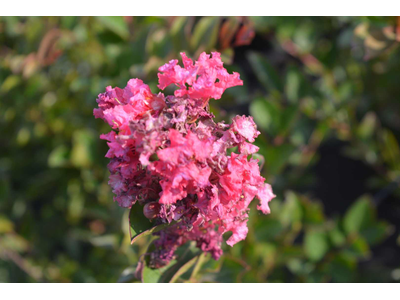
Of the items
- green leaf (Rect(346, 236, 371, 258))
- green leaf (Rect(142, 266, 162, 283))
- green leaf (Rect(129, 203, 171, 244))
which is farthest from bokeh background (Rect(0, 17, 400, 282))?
green leaf (Rect(129, 203, 171, 244))

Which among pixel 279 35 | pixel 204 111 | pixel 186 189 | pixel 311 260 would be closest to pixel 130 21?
pixel 279 35

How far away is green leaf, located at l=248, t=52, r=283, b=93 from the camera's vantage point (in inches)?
76.4

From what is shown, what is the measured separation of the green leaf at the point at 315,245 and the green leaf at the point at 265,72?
78cm

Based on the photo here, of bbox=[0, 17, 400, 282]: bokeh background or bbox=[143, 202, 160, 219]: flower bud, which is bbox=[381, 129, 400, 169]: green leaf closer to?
bbox=[0, 17, 400, 282]: bokeh background

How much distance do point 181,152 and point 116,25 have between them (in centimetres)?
127

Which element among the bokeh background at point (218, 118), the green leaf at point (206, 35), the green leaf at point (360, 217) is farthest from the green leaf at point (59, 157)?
the green leaf at point (360, 217)

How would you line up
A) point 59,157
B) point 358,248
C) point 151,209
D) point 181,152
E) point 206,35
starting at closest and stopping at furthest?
point 181,152 → point 151,209 → point 206,35 → point 358,248 → point 59,157

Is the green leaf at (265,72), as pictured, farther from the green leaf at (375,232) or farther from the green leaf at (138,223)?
the green leaf at (138,223)

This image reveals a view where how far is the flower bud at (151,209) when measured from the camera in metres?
0.85

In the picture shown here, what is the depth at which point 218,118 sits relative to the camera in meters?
1.34

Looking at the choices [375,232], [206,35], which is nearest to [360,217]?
[375,232]

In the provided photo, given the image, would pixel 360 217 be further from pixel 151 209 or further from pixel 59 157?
pixel 59 157

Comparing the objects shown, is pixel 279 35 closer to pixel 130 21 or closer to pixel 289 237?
pixel 130 21

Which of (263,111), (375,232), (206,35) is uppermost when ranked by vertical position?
(206,35)
